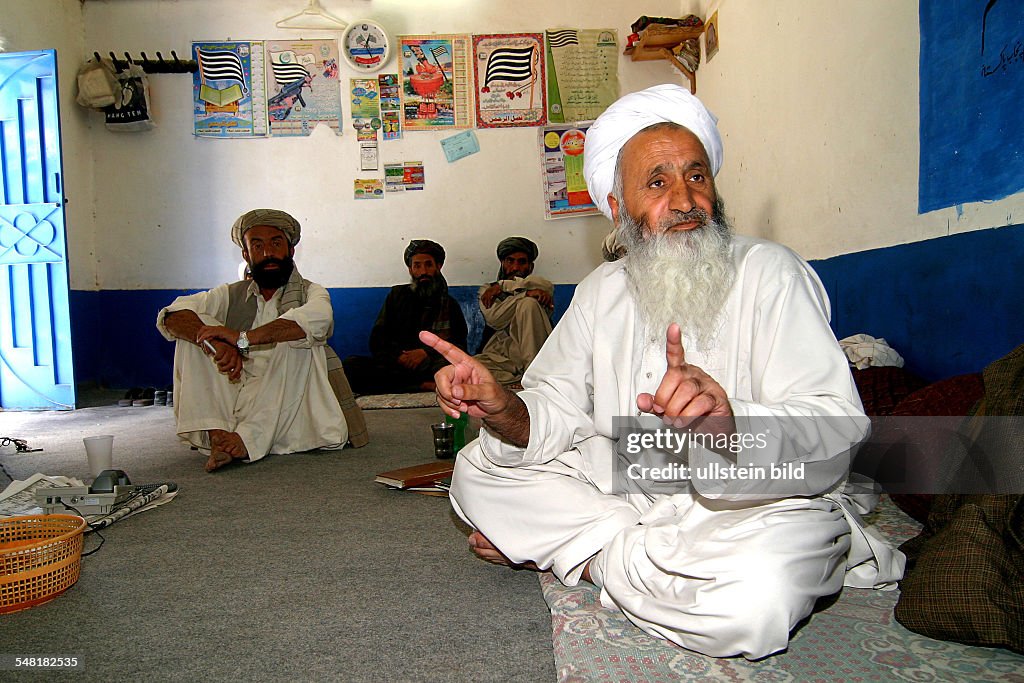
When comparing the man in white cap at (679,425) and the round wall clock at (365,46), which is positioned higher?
the round wall clock at (365,46)

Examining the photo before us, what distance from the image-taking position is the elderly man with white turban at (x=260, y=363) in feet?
11.3

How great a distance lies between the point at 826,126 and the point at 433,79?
149 inches

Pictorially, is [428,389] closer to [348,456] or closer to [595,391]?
[348,456]

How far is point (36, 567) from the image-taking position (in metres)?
1.83

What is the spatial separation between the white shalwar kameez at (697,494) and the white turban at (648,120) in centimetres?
32

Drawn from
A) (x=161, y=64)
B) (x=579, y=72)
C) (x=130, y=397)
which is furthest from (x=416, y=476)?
(x=161, y=64)

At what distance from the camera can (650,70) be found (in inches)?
255

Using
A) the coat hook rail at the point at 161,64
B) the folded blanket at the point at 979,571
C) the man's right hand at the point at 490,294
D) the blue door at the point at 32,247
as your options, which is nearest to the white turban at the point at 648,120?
the folded blanket at the point at 979,571

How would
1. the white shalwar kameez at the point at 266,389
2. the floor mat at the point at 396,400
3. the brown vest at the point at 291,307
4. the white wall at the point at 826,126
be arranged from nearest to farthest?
1. the white wall at the point at 826,126
2. the white shalwar kameez at the point at 266,389
3. the brown vest at the point at 291,307
4. the floor mat at the point at 396,400

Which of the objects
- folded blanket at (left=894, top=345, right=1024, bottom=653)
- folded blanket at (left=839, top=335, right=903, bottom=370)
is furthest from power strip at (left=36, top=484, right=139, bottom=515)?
folded blanket at (left=839, top=335, right=903, bottom=370)

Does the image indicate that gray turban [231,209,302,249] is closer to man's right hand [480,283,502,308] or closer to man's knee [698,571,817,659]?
man's right hand [480,283,502,308]

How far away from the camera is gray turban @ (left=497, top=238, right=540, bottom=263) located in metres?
6.07

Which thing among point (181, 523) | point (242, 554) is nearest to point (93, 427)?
point (181, 523)

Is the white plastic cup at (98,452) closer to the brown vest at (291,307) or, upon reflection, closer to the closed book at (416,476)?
the brown vest at (291,307)
